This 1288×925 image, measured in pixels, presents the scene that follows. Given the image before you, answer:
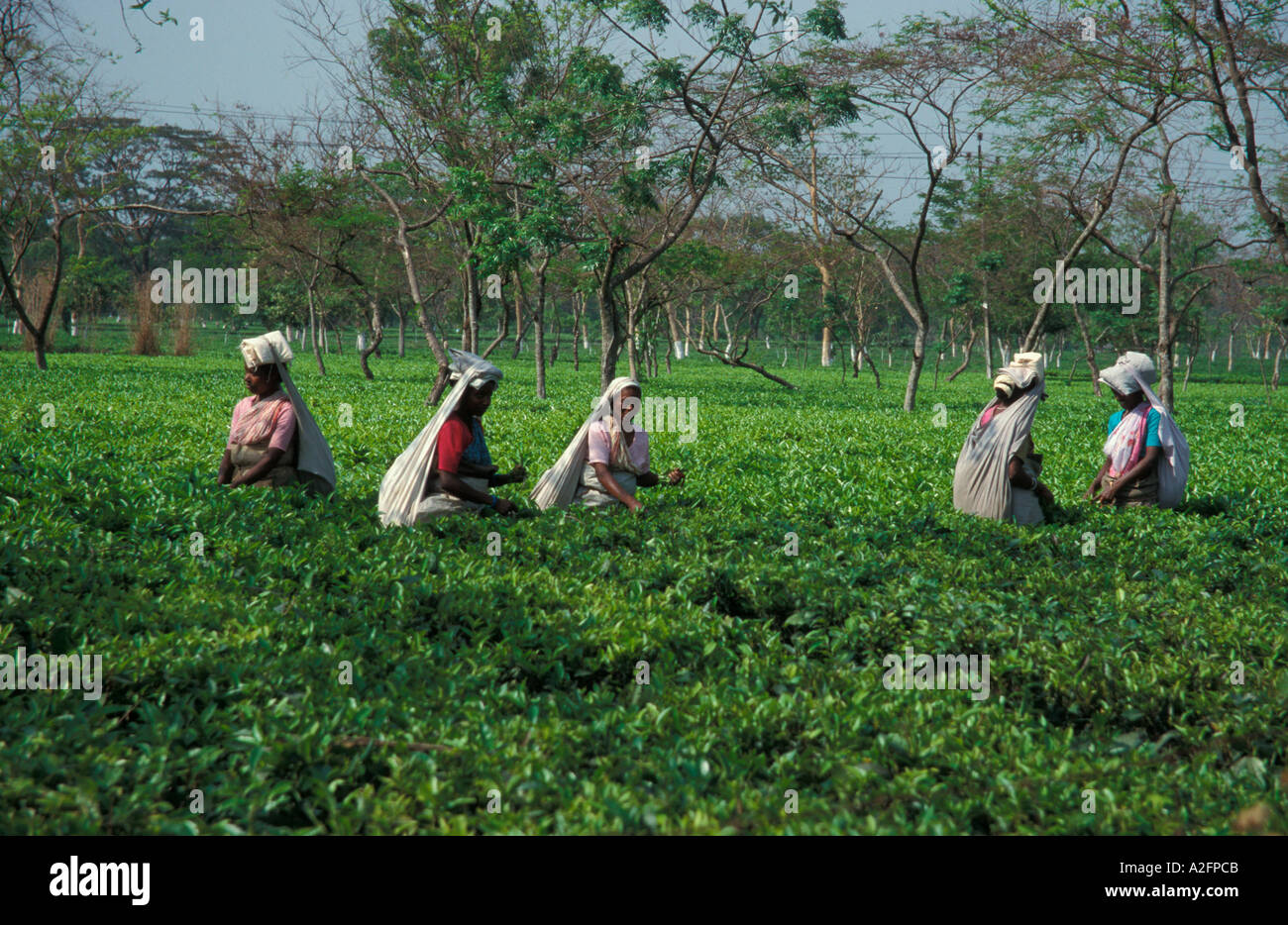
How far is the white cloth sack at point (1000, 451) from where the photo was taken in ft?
23.5

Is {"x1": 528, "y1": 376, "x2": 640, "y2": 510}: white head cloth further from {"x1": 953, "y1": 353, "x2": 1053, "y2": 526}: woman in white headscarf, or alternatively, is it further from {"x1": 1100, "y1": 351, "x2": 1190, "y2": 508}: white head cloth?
{"x1": 1100, "y1": 351, "x2": 1190, "y2": 508}: white head cloth

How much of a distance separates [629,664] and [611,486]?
2.65 metres

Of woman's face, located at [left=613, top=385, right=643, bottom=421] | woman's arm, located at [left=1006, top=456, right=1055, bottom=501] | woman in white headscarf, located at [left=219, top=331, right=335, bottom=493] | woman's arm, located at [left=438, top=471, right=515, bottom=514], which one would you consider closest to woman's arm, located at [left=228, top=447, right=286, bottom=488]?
A: woman in white headscarf, located at [left=219, top=331, right=335, bottom=493]

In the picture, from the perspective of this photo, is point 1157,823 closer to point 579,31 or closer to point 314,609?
point 314,609

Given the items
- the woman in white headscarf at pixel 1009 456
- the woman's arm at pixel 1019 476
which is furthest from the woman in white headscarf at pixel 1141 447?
the woman's arm at pixel 1019 476

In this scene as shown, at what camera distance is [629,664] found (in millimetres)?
4121

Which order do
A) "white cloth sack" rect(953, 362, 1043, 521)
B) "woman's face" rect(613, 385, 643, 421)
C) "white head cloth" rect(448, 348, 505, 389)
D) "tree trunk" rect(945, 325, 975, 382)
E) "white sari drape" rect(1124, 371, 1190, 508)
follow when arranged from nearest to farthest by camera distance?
1. "white head cloth" rect(448, 348, 505, 389)
2. "woman's face" rect(613, 385, 643, 421)
3. "white cloth sack" rect(953, 362, 1043, 521)
4. "white sari drape" rect(1124, 371, 1190, 508)
5. "tree trunk" rect(945, 325, 975, 382)

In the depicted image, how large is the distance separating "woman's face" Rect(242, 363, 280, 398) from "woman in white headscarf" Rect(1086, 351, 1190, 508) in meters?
6.44

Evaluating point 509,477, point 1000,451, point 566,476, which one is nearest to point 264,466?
point 509,477

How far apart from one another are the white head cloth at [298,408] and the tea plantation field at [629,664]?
34cm

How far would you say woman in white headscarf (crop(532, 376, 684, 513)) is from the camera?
666cm

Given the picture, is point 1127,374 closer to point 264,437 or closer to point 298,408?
point 298,408
